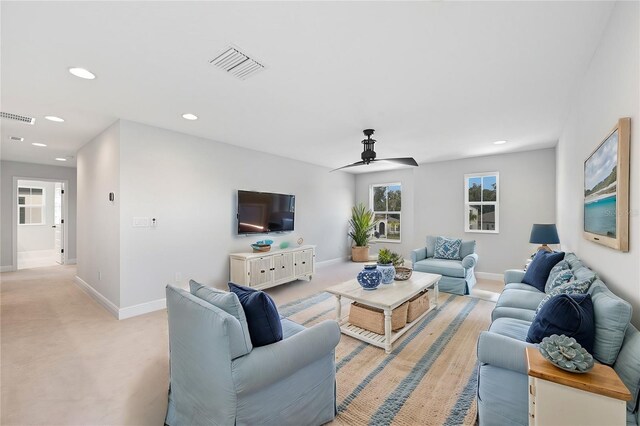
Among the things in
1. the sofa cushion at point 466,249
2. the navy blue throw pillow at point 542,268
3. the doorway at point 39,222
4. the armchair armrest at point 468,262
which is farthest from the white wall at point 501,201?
the doorway at point 39,222

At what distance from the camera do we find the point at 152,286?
3.78m

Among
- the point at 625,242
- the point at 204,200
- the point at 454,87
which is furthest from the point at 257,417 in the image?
the point at 204,200

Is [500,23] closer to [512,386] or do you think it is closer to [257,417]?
[512,386]

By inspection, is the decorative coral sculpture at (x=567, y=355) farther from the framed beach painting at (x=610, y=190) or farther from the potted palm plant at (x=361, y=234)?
the potted palm plant at (x=361, y=234)

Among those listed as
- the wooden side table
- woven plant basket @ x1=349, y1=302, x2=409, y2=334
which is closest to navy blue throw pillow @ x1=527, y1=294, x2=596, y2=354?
the wooden side table

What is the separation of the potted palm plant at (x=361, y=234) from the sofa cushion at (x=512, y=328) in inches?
208

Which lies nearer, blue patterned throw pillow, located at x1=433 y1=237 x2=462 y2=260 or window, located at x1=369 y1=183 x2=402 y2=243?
blue patterned throw pillow, located at x1=433 y1=237 x2=462 y2=260

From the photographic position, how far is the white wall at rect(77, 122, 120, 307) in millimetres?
3602

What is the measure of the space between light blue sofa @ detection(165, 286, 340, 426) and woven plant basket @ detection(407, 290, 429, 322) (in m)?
1.73

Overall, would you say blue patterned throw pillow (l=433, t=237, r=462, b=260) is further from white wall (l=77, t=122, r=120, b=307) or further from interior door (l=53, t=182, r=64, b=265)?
interior door (l=53, t=182, r=64, b=265)

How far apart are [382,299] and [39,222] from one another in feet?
34.4

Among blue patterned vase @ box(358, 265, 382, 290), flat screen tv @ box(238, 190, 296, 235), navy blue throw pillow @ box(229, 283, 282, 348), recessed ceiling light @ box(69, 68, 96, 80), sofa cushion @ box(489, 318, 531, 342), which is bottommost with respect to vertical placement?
sofa cushion @ box(489, 318, 531, 342)

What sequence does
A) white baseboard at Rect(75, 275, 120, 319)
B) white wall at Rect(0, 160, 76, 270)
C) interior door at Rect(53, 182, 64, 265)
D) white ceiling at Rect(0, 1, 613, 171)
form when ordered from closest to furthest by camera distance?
white ceiling at Rect(0, 1, 613, 171), white baseboard at Rect(75, 275, 120, 319), white wall at Rect(0, 160, 76, 270), interior door at Rect(53, 182, 64, 265)

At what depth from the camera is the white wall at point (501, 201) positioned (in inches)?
203
